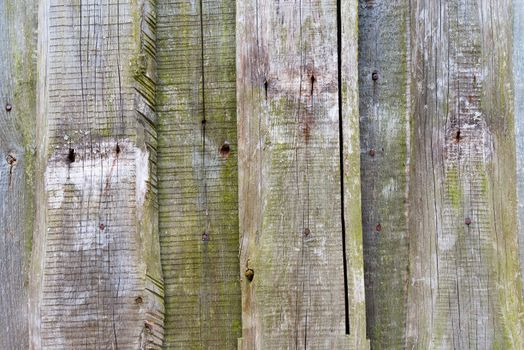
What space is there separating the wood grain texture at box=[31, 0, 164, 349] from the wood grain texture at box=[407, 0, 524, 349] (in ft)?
4.04

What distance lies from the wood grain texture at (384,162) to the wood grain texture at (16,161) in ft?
5.20

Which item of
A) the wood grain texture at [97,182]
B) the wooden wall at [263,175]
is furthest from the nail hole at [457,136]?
the wood grain texture at [97,182]

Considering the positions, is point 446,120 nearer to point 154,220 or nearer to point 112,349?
point 154,220

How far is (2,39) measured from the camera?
3498 millimetres

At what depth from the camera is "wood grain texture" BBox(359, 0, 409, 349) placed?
3307mm

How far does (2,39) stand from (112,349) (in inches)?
62.6

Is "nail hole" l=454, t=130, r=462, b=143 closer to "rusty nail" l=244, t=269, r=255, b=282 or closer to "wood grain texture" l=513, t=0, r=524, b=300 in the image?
"wood grain texture" l=513, t=0, r=524, b=300

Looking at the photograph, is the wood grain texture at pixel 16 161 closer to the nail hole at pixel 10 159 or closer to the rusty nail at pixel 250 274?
the nail hole at pixel 10 159

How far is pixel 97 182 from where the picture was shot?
324cm

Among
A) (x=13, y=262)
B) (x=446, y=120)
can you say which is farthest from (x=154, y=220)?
(x=446, y=120)

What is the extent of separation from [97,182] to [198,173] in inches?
18.2

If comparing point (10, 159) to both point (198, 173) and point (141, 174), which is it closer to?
point (141, 174)

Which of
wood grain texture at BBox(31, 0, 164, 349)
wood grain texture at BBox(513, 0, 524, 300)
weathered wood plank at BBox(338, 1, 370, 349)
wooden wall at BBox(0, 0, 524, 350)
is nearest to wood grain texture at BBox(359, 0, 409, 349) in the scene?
wooden wall at BBox(0, 0, 524, 350)

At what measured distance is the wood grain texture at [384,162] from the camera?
331 cm
